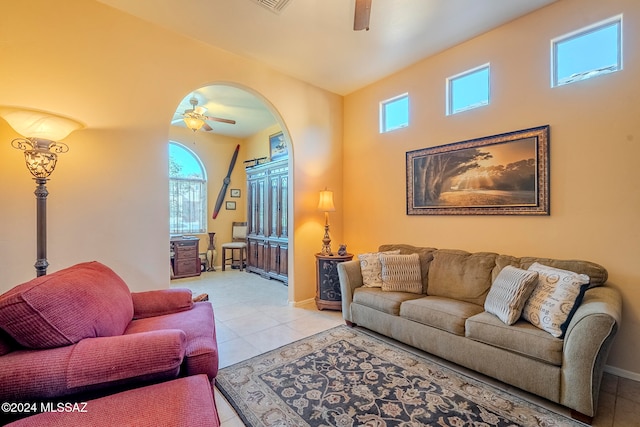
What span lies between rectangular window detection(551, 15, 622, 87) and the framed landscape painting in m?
0.50

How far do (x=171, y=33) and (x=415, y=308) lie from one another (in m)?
3.65

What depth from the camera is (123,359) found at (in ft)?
3.98

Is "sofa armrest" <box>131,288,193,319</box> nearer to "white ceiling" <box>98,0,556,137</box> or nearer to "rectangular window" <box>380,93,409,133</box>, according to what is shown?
"white ceiling" <box>98,0,556,137</box>

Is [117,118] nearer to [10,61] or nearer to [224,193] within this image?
[10,61]

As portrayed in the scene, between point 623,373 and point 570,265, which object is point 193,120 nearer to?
point 570,265

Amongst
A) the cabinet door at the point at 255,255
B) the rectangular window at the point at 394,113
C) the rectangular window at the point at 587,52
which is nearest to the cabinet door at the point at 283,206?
the cabinet door at the point at 255,255

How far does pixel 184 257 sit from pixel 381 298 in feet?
14.2

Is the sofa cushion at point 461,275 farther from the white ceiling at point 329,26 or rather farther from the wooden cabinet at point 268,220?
the wooden cabinet at point 268,220

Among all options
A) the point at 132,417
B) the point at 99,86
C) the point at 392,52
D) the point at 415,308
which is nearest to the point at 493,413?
the point at 415,308

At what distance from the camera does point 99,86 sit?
253cm

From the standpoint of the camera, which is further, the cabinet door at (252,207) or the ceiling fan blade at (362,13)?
the cabinet door at (252,207)

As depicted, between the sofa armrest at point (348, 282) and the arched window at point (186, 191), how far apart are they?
14.6 feet

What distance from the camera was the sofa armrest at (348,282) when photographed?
3.26 m

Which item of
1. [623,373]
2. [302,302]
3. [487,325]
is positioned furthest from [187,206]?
[623,373]
